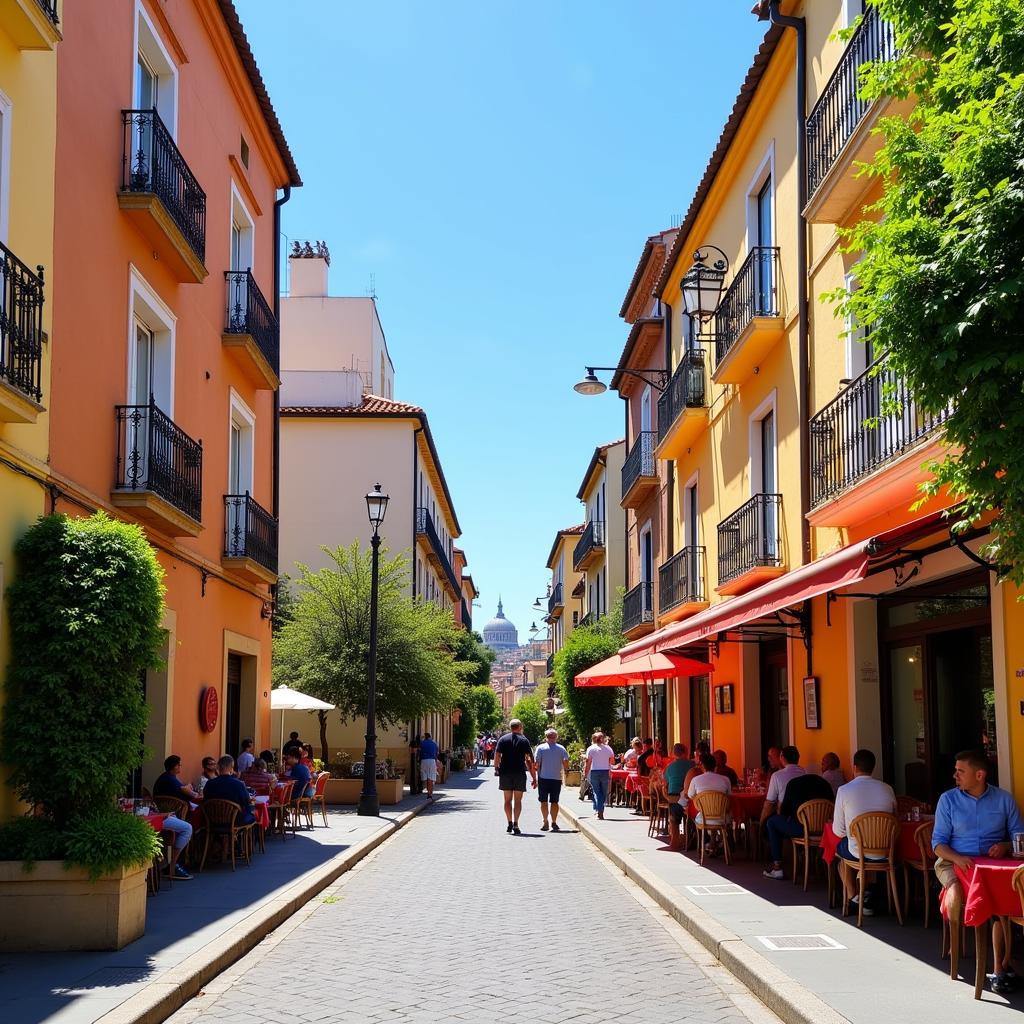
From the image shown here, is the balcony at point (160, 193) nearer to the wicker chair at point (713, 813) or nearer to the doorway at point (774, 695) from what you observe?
the wicker chair at point (713, 813)

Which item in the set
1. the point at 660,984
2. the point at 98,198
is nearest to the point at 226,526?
the point at 98,198

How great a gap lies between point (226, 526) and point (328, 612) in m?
11.3

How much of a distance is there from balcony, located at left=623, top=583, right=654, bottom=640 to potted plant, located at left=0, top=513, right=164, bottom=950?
18508 mm

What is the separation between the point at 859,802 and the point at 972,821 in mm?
1764

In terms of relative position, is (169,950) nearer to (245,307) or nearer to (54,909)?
(54,909)

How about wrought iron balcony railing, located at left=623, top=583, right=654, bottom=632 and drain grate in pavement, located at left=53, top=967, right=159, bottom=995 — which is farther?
wrought iron balcony railing, located at left=623, top=583, right=654, bottom=632

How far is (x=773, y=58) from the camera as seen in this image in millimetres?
16000

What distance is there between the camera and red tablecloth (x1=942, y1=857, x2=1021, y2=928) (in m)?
7.16

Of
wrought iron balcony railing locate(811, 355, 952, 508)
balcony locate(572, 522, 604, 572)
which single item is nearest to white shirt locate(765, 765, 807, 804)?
wrought iron balcony railing locate(811, 355, 952, 508)

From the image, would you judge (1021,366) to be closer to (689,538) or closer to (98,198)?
(98,198)

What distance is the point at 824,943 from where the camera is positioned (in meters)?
8.68

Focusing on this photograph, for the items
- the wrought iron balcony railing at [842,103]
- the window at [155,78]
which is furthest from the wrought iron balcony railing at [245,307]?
the wrought iron balcony railing at [842,103]

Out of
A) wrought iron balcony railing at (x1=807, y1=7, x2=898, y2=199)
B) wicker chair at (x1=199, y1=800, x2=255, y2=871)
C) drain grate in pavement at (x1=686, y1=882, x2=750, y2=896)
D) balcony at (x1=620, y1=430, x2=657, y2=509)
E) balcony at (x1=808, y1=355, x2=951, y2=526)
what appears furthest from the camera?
balcony at (x1=620, y1=430, x2=657, y2=509)

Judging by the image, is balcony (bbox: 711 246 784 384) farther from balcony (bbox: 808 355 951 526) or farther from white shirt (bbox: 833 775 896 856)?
white shirt (bbox: 833 775 896 856)
